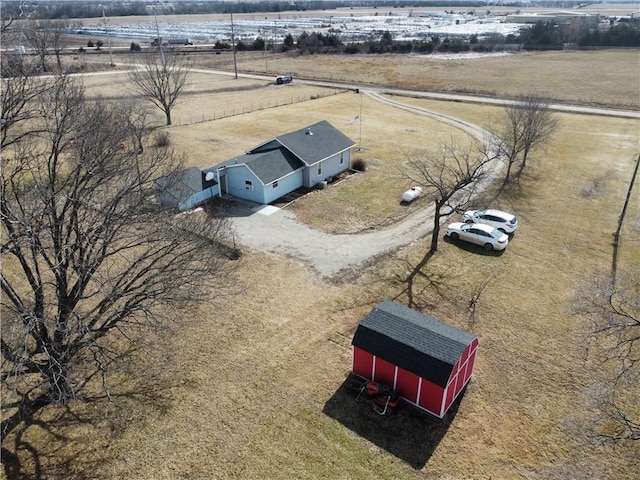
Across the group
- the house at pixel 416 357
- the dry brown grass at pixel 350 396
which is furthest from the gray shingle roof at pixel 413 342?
the dry brown grass at pixel 350 396

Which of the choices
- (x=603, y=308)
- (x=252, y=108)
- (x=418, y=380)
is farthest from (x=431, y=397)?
(x=252, y=108)

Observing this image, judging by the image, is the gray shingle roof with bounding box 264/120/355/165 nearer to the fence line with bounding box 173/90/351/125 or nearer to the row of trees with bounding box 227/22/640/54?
the fence line with bounding box 173/90/351/125

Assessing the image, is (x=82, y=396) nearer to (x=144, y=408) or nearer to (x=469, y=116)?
(x=144, y=408)

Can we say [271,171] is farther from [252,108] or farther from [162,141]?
[252,108]

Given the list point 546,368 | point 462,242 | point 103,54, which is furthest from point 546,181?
point 103,54

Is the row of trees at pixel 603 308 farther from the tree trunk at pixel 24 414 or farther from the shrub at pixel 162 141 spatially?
the shrub at pixel 162 141

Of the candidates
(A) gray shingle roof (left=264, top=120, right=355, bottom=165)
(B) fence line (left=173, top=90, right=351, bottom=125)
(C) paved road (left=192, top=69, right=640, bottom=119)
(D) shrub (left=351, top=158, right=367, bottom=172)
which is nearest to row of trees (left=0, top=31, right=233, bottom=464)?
(A) gray shingle roof (left=264, top=120, right=355, bottom=165)
